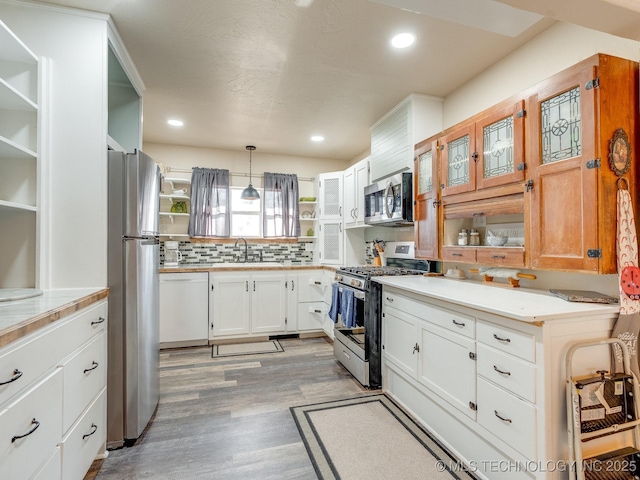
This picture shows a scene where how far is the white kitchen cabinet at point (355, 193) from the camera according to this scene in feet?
12.0

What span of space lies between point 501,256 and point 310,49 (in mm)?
1915

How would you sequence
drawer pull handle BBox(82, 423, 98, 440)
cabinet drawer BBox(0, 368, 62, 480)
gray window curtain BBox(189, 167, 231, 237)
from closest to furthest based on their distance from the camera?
cabinet drawer BBox(0, 368, 62, 480) < drawer pull handle BBox(82, 423, 98, 440) < gray window curtain BBox(189, 167, 231, 237)

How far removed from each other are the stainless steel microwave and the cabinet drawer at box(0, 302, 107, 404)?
2.41 metres

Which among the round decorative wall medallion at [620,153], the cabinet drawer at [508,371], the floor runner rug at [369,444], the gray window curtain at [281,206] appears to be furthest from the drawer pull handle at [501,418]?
the gray window curtain at [281,206]

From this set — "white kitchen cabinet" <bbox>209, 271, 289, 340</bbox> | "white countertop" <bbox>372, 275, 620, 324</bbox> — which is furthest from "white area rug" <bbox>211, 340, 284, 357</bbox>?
"white countertop" <bbox>372, 275, 620, 324</bbox>

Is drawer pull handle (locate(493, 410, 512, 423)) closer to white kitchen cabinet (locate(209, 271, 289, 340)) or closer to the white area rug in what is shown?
the white area rug

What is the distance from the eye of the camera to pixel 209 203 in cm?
435

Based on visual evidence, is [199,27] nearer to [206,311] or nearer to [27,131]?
[27,131]

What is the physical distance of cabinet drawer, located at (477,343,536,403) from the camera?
51.5 inches

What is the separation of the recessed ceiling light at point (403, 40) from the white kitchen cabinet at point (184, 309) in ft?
9.92

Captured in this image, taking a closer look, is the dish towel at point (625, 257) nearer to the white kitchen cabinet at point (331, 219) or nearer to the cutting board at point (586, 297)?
the cutting board at point (586, 297)

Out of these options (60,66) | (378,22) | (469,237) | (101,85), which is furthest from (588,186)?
(60,66)

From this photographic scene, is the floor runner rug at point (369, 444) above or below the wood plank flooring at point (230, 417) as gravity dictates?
above

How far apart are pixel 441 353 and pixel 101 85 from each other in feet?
8.55
